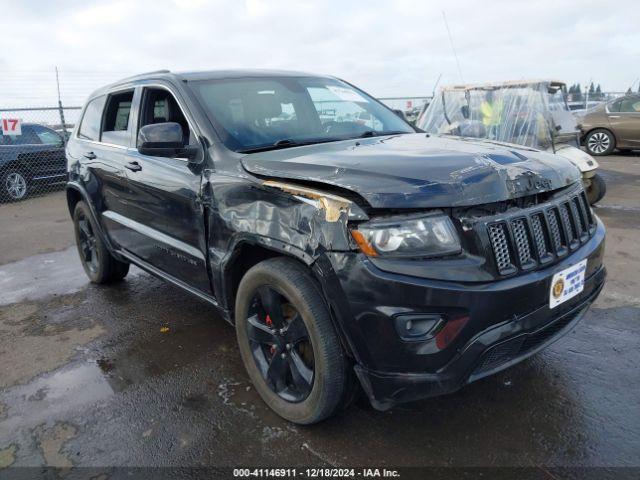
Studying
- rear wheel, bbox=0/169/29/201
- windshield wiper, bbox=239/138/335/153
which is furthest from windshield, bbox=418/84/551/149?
rear wheel, bbox=0/169/29/201

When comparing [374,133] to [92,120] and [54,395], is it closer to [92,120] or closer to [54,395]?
[54,395]

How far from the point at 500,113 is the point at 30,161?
903cm

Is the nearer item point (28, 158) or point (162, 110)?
point (162, 110)

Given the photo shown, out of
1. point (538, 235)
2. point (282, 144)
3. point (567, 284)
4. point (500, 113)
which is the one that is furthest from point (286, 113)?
point (500, 113)

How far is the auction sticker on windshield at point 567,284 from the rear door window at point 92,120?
3.79 metres

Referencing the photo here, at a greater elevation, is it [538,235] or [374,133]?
[374,133]

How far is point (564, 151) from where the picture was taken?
690 centimetres

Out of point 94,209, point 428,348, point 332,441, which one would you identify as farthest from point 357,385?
point 94,209

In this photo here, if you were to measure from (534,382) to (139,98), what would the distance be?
3.21m

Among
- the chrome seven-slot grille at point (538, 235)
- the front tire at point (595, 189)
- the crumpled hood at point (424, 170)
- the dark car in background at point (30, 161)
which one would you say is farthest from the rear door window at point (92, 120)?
the dark car in background at point (30, 161)

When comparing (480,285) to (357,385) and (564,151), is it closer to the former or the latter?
(357,385)

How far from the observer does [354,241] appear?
206 cm

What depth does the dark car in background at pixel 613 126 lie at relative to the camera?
12.1 metres

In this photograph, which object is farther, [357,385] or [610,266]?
[610,266]
